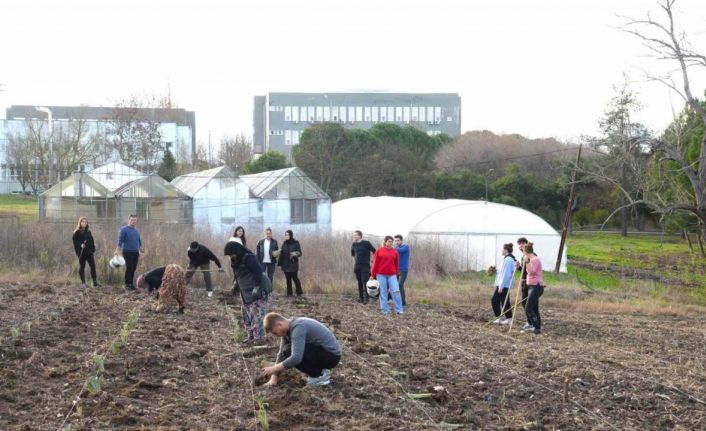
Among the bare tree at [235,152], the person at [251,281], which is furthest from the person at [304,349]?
the bare tree at [235,152]

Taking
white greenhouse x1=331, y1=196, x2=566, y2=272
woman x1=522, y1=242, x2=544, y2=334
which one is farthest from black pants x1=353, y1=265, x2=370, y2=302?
white greenhouse x1=331, y1=196, x2=566, y2=272

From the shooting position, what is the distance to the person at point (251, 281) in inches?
446

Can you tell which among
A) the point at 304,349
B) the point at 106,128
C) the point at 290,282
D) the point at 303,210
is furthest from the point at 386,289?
the point at 106,128

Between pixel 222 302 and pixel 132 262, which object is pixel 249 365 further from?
pixel 132 262

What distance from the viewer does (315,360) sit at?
879 cm

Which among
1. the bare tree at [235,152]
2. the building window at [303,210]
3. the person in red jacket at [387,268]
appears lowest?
the person in red jacket at [387,268]

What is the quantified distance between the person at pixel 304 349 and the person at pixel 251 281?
2483 mm

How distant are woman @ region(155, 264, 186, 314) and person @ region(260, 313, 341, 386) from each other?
5.97m

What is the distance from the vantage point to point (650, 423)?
26.3 feet

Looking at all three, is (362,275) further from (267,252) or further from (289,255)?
(267,252)

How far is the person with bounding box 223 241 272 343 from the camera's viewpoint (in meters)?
11.3

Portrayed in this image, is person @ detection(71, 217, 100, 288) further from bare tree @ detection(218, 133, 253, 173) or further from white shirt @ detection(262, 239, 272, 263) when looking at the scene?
bare tree @ detection(218, 133, 253, 173)

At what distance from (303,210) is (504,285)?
18.2 m

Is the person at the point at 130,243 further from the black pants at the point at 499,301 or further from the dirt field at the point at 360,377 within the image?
the black pants at the point at 499,301
